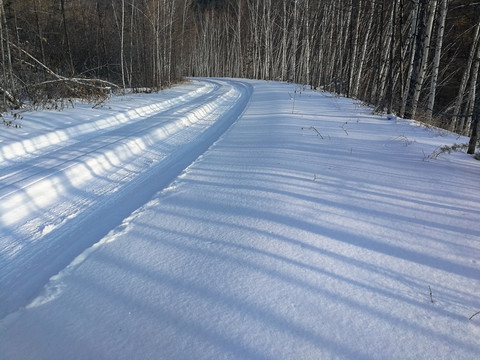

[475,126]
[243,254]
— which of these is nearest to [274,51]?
[475,126]

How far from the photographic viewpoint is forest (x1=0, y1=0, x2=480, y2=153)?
954cm

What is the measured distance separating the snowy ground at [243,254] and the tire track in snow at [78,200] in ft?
0.07

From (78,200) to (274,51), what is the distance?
36330 mm

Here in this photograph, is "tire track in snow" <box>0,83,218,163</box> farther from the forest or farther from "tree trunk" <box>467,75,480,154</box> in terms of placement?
"tree trunk" <box>467,75,480,154</box>

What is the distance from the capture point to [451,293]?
82.4 inches

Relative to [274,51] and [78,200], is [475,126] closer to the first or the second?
[78,200]

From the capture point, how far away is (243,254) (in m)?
2.58

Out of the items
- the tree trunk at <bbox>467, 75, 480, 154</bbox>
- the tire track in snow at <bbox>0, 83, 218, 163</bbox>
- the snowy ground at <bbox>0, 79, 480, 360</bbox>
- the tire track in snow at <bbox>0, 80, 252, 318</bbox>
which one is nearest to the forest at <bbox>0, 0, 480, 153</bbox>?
the tree trunk at <bbox>467, 75, 480, 154</bbox>

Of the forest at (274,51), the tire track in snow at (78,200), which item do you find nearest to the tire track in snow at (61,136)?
the tire track in snow at (78,200)

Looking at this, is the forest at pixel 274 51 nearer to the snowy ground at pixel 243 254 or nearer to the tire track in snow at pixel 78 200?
the snowy ground at pixel 243 254

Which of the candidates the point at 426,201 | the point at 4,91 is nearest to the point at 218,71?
the point at 4,91

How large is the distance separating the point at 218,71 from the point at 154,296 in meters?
46.3

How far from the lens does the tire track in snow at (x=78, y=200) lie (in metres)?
2.62

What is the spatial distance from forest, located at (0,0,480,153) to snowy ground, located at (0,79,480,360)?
231cm
